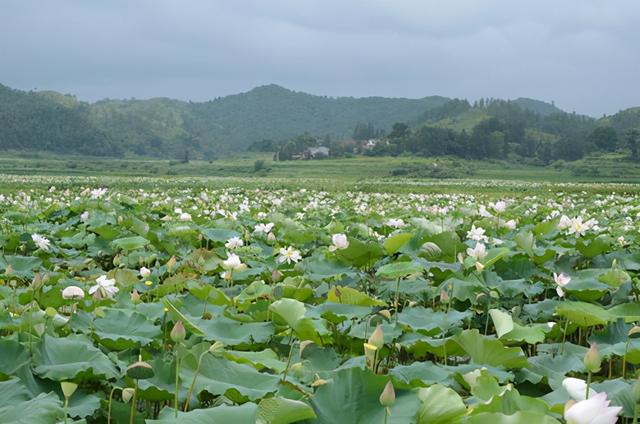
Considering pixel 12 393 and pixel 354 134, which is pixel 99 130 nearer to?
pixel 354 134

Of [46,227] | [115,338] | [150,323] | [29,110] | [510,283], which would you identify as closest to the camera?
[115,338]

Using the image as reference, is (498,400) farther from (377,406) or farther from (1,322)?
(1,322)

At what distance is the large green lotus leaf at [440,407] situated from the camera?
140 cm

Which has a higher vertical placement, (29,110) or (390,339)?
(29,110)

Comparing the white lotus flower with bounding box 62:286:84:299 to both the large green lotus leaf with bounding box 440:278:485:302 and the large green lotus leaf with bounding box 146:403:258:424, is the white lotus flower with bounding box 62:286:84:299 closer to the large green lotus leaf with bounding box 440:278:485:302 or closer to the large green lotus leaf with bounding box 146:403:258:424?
the large green lotus leaf with bounding box 146:403:258:424

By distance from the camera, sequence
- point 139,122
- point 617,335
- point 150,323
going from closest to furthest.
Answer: point 150,323, point 617,335, point 139,122

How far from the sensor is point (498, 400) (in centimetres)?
144

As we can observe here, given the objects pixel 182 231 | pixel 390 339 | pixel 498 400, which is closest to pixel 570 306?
pixel 390 339

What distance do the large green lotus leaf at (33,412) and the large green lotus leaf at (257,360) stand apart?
21.6 inches

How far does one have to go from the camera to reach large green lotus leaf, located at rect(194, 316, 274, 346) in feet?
7.58

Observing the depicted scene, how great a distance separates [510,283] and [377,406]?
196 cm

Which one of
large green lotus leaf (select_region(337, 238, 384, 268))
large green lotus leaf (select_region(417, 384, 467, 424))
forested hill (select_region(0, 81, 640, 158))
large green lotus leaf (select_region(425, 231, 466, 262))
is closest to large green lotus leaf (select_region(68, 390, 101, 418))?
large green lotus leaf (select_region(417, 384, 467, 424))

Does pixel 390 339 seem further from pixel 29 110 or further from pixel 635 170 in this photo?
pixel 29 110

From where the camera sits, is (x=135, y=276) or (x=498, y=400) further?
(x=135, y=276)
